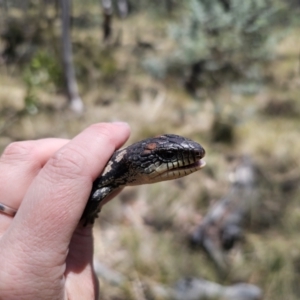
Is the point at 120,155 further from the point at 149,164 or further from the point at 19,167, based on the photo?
the point at 19,167

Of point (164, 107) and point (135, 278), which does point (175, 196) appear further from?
point (164, 107)

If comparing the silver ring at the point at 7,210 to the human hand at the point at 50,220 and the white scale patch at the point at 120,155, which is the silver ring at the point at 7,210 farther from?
the white scale patch at the point at 120,155

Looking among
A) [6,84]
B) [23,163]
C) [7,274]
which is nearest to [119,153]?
[23,163]

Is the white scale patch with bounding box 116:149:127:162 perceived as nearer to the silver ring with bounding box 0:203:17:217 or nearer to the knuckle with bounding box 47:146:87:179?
the knuckle with bounding box 47:146:87:179

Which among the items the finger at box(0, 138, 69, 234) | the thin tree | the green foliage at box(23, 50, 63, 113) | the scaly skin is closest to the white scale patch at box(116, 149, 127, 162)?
the scaly skin

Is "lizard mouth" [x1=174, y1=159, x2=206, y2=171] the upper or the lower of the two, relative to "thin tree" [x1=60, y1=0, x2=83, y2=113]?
lower

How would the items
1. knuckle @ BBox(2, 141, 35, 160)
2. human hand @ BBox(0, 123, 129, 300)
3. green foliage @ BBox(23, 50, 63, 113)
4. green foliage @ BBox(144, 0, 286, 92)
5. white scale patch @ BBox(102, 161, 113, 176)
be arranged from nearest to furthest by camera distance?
human hand @ BBox(0, 123, 129, 300), white scale patch @ BBox(102, 161, 113, 176), knuckle @ BBox(2, 141, 35, 160), green foliage @ BBox(23, 50, 63, 113), green foliage @ BBox(144, 0, 286, 92)

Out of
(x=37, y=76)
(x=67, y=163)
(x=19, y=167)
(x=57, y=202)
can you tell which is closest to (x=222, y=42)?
(x=37, y=76)

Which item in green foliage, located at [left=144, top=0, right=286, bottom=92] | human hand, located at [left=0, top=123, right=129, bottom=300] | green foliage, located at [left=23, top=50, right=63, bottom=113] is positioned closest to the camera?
human hand, located at [left=0, top=123, right=129, bottom=300]
